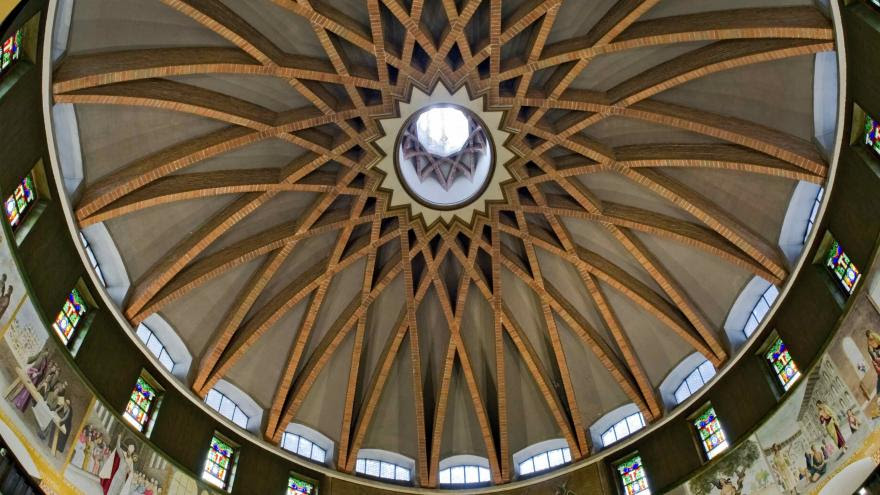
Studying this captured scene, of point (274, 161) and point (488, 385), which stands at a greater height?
point (274, 161)

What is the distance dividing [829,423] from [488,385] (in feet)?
37.4

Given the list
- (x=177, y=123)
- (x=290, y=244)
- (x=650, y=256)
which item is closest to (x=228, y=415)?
(x=290, y=244)

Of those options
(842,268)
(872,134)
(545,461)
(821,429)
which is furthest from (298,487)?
(872,134)

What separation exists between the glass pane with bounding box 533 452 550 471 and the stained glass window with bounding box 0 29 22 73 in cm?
1831

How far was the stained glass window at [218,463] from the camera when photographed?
21.4m

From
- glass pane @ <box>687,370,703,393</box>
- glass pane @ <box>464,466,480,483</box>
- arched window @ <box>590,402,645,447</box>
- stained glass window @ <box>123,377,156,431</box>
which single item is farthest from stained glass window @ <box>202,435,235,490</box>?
glass pane @ <box>687,370,703,393</box>

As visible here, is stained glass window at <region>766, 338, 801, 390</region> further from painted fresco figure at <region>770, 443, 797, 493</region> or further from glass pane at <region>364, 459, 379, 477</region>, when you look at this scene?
glass pane at <region>364, 459, 379, 477</region>

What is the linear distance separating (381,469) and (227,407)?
208 inches

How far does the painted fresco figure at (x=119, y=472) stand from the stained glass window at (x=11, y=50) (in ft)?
28.5

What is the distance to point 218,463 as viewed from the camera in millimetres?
21891

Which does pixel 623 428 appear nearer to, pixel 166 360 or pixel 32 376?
pixel 166 360

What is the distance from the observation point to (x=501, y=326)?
25906mm

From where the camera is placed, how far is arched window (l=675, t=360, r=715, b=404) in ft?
77.4

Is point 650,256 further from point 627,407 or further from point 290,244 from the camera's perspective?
point 290,244
